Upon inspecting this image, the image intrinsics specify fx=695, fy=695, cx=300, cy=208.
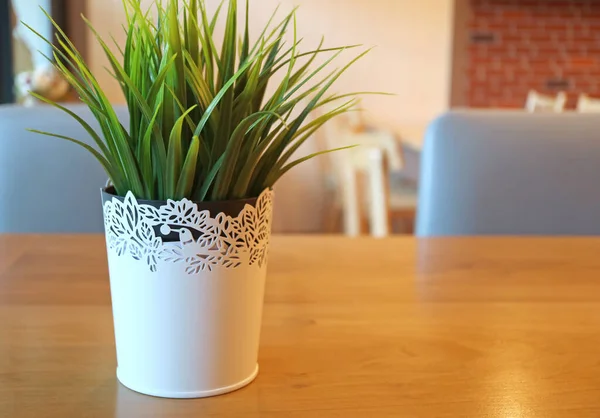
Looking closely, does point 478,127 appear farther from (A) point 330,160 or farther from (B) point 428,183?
(A) point 330,160

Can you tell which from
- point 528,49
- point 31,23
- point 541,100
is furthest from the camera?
point 528,49

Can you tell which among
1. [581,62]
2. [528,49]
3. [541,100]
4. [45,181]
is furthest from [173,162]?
[581,62]

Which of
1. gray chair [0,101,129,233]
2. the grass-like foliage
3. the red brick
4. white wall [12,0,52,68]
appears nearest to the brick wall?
the red brick

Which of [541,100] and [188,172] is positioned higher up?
[188,172]

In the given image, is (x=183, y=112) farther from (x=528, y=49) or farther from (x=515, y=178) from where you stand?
(x=528, y=49)

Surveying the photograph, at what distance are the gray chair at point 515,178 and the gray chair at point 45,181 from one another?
0.51 metres

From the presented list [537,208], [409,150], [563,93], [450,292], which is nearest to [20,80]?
[537,208]

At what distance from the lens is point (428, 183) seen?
1071 mm

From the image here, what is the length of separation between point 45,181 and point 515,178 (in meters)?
0.71

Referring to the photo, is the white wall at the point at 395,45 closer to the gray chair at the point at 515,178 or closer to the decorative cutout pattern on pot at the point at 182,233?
the gray chair at the point at 515,178

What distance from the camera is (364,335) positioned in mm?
556

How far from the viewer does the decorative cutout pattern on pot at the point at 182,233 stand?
0.40 metres

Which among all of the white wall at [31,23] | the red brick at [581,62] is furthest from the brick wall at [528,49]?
the white wall at [31,23]

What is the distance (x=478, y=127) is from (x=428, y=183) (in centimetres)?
12
